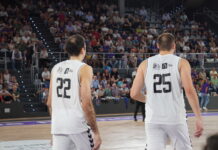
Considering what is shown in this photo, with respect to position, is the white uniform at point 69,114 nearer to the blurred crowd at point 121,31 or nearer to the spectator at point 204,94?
the blurred crowd at point 121,31

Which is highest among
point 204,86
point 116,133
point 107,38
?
point 107,38

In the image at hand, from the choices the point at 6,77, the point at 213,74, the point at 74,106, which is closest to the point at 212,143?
the point at 74,106

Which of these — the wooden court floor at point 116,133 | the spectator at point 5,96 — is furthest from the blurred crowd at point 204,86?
the spectator at point 5,96

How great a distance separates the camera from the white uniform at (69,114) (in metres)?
3.97

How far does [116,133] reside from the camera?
1143 centimetres

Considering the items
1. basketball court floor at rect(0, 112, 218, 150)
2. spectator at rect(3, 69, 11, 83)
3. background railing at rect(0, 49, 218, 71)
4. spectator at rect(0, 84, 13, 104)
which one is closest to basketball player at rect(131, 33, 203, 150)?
basketball court floor at rect(0, 112, 218, 150)

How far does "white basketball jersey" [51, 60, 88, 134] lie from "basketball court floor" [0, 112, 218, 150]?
4.25 metres

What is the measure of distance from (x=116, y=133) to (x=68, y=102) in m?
7.54

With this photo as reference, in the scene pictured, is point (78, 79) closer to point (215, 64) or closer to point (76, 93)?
point (76, 93)

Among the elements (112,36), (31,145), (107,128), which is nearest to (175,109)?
(31,145)

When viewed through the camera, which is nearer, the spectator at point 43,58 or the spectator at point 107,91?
the spectator at point 107,91

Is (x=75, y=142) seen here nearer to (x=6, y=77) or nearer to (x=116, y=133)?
(x=116, y=133)

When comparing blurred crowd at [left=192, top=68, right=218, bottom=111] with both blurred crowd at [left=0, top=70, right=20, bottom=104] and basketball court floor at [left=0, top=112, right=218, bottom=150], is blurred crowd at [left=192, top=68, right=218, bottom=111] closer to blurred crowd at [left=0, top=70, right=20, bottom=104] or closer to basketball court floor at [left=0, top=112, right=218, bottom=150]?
basketball court floor at [left=0, top=112, right=218, bottom=150]

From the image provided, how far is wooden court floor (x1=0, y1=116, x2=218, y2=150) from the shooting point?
368 inches
